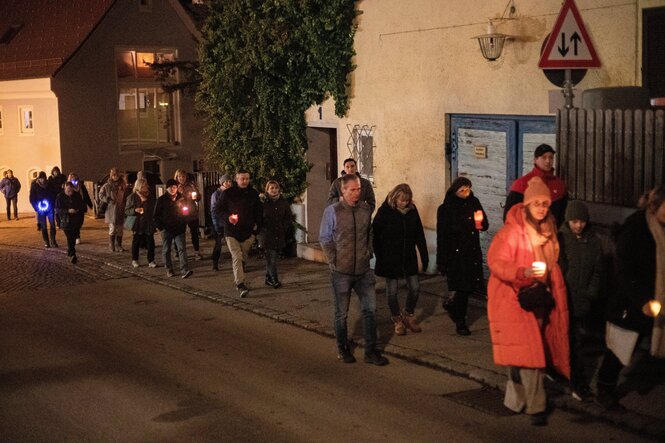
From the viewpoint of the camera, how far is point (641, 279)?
808 centimetres

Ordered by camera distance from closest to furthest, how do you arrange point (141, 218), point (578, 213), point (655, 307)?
point (655, 307) < point (578, 213) < point (141, 218)

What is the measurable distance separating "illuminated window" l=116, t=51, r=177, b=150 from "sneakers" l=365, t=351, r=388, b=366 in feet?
87.7

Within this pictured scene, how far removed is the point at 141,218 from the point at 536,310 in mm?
11124

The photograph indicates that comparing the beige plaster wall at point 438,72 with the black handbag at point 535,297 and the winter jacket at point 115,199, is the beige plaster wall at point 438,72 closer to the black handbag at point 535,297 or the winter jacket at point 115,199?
the black handbag at point 535,297

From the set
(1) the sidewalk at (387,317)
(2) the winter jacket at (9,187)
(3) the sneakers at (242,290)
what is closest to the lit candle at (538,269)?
(1) the sidewalk at (387,317)

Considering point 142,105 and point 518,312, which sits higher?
point 142,105

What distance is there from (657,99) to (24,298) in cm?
975

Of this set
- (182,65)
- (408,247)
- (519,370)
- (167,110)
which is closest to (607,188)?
(408,247)

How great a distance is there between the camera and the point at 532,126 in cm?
1318

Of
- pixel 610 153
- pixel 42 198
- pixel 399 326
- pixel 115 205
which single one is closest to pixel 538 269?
pixel 610 153

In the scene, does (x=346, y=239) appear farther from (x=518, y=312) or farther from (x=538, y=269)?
(x=538, y=269)

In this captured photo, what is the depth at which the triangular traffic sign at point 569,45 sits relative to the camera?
34.1 ft

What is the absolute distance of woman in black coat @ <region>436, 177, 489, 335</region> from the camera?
1138 centimetres

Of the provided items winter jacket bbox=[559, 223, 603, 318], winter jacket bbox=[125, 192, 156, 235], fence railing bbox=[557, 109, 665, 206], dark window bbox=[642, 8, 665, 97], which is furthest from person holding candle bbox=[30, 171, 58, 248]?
winter jacket bbox=[559, 223, 603, 318]
